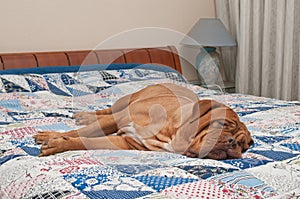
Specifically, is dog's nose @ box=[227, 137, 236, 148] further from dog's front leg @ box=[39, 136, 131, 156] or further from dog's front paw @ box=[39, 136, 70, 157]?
dog's front paw @ box=[39, 136, 70, 157]

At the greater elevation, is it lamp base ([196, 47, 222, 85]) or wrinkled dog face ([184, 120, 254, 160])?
wrinkled dog face ([184, 120, 254, 160])

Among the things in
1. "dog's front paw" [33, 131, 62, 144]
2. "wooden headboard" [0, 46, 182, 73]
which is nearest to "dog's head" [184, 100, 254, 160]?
"dog's front paw" [33, 131, 62, 144]

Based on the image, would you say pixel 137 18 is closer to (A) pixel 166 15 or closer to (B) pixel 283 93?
(A) pixel 166 15

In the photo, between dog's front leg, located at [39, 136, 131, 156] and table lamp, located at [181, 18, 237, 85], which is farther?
table lamp, located at [181, 18, 237, 85]

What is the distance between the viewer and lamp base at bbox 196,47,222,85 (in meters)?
3.51

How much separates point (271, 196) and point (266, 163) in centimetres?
24

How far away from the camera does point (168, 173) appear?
1.29 meters

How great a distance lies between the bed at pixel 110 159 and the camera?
1.20m

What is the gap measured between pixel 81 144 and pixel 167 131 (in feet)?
1.05

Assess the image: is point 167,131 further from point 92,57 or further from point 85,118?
point 92,57

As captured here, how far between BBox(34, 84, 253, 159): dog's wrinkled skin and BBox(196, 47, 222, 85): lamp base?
5.82 feet

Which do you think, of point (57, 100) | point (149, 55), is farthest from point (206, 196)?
point (149, 55)

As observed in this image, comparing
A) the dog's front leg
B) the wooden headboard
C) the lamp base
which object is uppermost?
the dog's front leg

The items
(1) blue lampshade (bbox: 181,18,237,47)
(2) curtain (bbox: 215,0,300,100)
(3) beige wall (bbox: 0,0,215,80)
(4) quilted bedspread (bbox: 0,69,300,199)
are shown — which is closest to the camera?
(4) quilted bedspread (bbox: 0,69,300,199)
